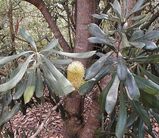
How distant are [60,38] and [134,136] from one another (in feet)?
1.28

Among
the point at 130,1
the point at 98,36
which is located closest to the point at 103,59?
the point at 98,36

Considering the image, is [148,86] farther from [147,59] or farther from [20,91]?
[20,91]

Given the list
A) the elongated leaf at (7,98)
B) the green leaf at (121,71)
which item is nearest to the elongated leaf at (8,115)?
the elongated leaf at (7,98)

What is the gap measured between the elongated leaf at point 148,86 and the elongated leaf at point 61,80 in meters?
0.16

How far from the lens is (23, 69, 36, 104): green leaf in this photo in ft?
2.24

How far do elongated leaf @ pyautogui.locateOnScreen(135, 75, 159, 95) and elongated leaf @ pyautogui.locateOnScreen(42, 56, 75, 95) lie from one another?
16cm

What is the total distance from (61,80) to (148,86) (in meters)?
0.18

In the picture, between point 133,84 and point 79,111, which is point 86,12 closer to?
point 79,111

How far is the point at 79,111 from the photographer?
3.77ft

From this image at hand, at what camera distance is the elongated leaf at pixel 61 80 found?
65 centimetres

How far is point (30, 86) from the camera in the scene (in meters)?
0.70

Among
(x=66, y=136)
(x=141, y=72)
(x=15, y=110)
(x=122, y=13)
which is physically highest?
(x=122, y=13)

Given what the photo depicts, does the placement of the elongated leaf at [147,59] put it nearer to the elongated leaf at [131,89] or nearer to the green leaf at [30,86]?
the elongated leaf at [131,89]

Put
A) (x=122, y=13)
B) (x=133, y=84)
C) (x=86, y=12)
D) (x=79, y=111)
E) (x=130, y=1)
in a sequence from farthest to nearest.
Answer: (x=79, y=111), (x=86, y=12), (x=130, y=1), (x=122, y=13), (x=133, y=84)
